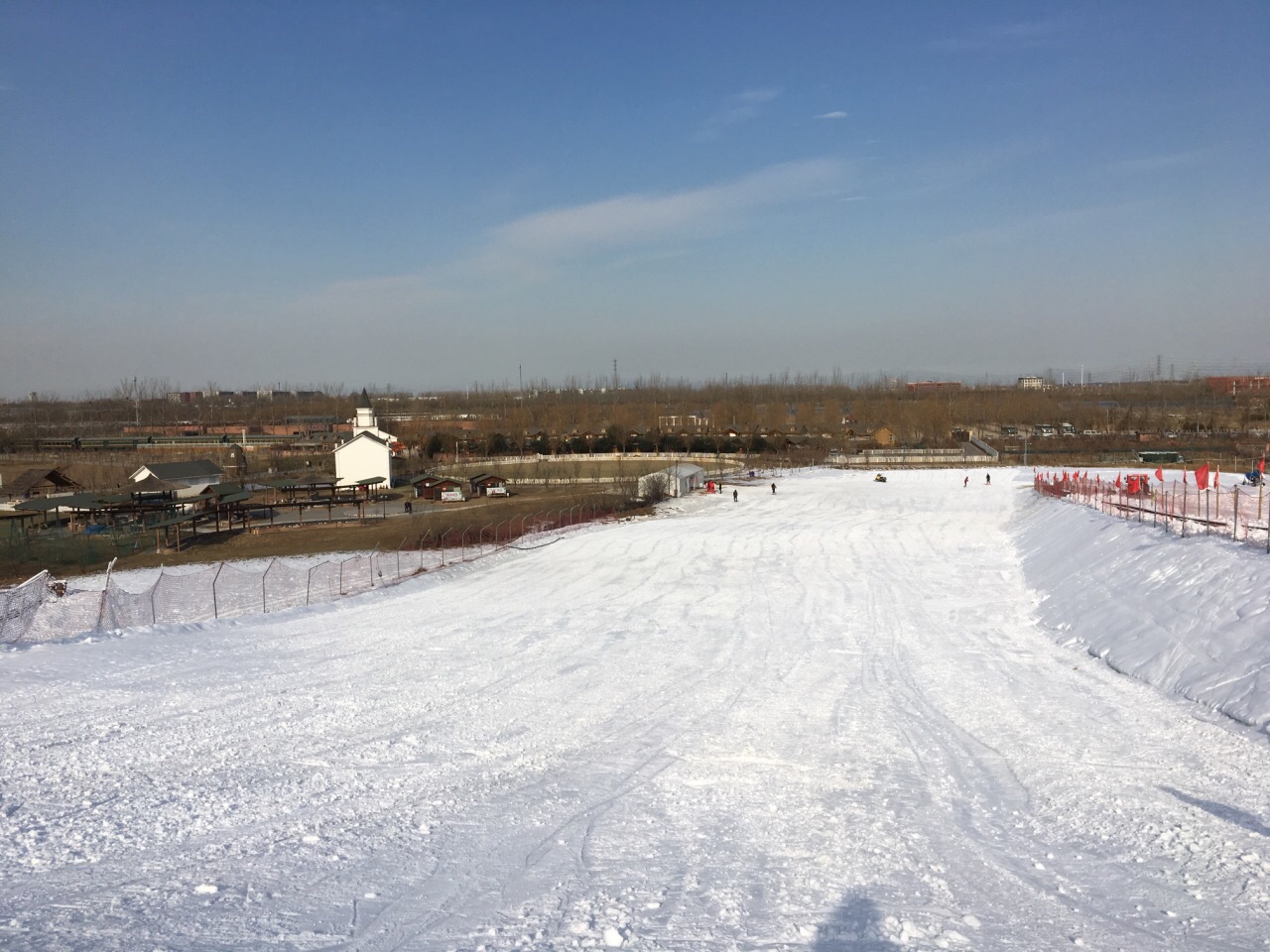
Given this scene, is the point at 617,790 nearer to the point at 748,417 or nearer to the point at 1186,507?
the point at 1186,507

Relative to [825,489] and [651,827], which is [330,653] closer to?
[651,827]

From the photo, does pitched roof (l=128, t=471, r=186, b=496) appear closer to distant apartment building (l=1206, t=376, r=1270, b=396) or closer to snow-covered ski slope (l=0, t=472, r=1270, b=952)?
snow-covered ski slope (l=0, t=472, r=1270, b=952)

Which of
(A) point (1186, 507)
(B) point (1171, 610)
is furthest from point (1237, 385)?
(B) point (1171, 610)

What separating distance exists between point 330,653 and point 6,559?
70.9 feet

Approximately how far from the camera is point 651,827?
7.38 meters

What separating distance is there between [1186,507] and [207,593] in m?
23.7

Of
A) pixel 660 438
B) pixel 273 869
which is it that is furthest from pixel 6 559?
pixel 660 438

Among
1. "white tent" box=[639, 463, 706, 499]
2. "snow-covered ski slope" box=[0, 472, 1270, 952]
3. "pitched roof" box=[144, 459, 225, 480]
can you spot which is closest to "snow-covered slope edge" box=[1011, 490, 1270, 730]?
"snow-covered ski slope" box=[0, 472, 1270, 952]

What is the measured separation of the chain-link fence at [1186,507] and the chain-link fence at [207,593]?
684 inches

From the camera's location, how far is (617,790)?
27.1ft

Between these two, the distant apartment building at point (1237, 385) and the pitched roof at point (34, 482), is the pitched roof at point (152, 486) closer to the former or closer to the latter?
the pitched roof at point (34, 482)

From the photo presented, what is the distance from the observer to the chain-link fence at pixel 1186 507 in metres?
17.4

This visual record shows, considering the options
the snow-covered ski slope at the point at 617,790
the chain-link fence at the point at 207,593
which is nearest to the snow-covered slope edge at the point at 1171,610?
the snow-covered ski slope at the point at 617,790

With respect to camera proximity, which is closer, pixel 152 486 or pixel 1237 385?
pixel 152 486
